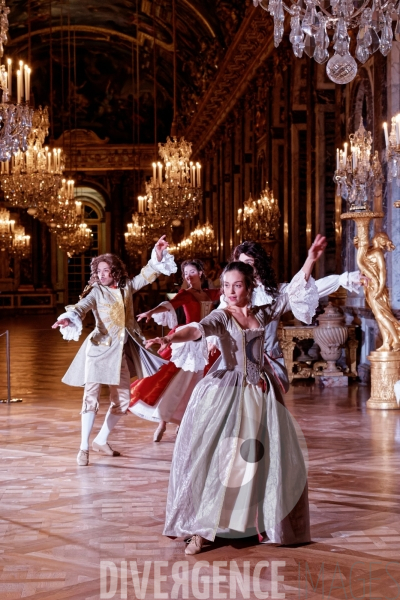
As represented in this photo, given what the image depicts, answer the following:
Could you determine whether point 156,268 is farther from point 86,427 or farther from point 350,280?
point 350,280

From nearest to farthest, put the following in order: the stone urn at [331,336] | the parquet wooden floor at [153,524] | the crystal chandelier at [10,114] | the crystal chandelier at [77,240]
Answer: the parquet wooden floor at [153,524] → the crystal chandelier at [10,114] → the stone urn at [331,336] → the crystal chandelier at [77,240]

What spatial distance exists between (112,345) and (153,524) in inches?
88.6

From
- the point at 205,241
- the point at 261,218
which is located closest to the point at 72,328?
the point at 261,218

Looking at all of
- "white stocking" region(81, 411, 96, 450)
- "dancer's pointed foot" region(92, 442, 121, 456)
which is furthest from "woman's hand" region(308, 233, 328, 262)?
"dancer's pointed foot" region(92, 442, 121, 456)

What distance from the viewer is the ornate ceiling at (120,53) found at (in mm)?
24308

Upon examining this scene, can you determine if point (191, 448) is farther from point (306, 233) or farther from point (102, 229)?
point (102, 229)

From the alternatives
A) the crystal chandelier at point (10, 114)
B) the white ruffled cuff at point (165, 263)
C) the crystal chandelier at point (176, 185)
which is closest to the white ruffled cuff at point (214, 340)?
the white ruffled cuff at point (165, 263)

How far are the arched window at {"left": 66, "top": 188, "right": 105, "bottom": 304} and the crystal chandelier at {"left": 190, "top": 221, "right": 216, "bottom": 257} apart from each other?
12557mm

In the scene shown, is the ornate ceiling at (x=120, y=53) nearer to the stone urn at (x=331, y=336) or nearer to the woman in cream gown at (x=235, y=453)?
the stone urn at (x=331, y=336)

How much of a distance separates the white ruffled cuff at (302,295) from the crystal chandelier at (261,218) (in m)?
11.0

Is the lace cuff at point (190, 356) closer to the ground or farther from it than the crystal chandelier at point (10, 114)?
closer to the ground

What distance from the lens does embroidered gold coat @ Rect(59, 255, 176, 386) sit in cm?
707

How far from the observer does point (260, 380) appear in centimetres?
476

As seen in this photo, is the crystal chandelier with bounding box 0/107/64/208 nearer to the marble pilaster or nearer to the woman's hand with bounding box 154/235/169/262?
the marble pilaster
